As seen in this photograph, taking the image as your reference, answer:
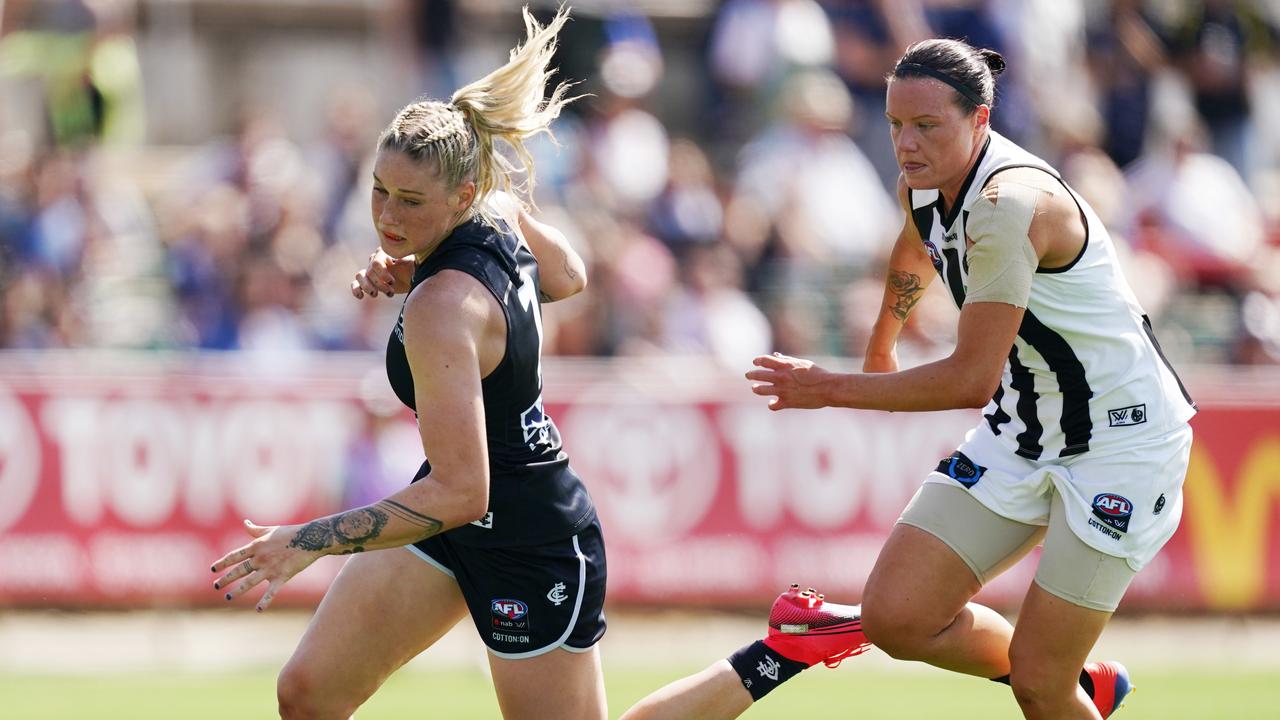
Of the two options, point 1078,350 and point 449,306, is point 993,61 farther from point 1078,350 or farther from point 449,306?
point 449,306

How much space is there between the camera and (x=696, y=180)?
13602 millimetres

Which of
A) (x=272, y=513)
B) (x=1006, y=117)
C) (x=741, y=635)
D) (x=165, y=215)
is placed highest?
(x=1006, y=117)

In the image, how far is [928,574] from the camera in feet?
18.1

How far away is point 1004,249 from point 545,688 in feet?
6.34

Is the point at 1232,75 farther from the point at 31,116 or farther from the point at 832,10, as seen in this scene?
the point at 31,116

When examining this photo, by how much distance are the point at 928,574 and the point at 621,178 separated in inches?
334

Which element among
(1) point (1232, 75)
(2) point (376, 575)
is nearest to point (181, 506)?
(2) point (376, 575)

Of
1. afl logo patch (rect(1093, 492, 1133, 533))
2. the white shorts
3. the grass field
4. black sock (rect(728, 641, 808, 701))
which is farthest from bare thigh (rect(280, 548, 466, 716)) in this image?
the grass field

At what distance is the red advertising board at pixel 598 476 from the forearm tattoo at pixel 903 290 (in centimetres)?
527

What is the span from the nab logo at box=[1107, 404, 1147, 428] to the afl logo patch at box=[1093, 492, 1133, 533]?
23 centimetres

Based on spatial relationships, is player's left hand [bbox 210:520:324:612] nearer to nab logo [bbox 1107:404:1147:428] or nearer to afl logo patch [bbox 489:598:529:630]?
afl logo patch [bbox 489:598:529:630]

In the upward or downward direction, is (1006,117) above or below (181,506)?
above

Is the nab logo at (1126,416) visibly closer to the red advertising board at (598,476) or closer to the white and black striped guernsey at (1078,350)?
the white and black striped guernsey at (1078,350)

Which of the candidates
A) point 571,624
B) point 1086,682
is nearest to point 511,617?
point 571,624
